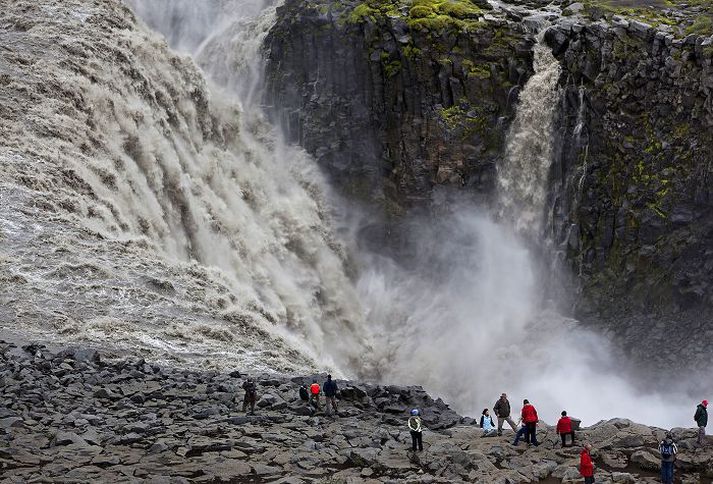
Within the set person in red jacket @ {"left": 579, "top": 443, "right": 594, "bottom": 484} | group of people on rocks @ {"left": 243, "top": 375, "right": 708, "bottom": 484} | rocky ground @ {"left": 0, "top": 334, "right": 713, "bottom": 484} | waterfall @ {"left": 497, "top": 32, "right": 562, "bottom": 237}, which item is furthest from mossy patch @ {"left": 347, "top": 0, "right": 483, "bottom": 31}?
person in red jacket @ {"left": 579, "top": 443, "right": 594, "bottom": 484}

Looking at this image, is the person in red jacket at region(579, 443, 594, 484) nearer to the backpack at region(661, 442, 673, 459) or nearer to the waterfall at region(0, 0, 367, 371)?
the backpack at region(661, 442, 673, 459)

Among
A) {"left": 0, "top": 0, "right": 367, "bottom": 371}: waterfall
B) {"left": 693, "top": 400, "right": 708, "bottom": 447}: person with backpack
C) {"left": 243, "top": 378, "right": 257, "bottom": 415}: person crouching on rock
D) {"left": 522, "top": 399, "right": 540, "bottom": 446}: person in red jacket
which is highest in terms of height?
{"left": 0, "top": 0, "right": 367, "bottom": 371}: waterfall

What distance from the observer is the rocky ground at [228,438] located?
811 inches

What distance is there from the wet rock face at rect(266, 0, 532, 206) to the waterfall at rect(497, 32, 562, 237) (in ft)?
3.04

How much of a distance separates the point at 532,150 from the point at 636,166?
7.49 meters

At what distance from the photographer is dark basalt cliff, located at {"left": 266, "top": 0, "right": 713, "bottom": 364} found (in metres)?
50.8

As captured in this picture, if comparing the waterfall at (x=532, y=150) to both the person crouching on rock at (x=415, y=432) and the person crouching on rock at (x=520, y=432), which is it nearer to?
the person crouching on rock at (x=520, y=432)

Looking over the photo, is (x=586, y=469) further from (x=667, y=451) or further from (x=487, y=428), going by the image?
(x=487, y=428)

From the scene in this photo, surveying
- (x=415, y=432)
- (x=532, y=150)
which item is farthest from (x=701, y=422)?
(x=532, y=150)

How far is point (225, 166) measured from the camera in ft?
178

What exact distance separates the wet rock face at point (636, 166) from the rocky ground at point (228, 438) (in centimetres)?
2868

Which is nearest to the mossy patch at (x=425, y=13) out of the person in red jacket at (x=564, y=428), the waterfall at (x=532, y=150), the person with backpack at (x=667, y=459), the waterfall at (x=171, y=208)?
the waterfall at (x=532, y=150)

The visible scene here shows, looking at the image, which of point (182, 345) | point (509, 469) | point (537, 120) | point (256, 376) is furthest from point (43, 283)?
point (537, 120)

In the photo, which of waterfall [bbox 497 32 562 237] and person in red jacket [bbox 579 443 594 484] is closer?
person in red jacket [bbox 579 443 594 484]
